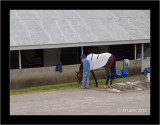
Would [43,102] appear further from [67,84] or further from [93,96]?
[67,84]

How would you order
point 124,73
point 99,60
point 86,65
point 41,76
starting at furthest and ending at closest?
point 124,73, point 41,76, point 99,60, point 86,65

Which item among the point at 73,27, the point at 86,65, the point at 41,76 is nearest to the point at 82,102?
the point at 86,65

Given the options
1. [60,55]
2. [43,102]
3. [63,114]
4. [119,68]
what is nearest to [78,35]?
[60,55]

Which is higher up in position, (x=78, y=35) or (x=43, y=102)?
(x=78, y=35)

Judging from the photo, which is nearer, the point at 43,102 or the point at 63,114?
the point at 63,114

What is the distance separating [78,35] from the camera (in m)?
15.1

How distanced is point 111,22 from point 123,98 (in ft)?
23.4

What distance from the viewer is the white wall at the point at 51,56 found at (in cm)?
A: 1598

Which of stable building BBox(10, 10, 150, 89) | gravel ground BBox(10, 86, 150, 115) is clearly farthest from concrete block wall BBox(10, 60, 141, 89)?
gravel ground BBox(10, 86, 150, 115)

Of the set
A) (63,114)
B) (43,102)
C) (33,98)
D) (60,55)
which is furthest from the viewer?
(60,55)

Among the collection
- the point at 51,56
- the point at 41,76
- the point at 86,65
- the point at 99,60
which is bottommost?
the point at 41,76

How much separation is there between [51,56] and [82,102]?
596 centimetres

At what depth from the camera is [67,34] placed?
49.3 feet

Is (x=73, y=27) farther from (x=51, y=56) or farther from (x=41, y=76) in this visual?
(x=41, y=76)
